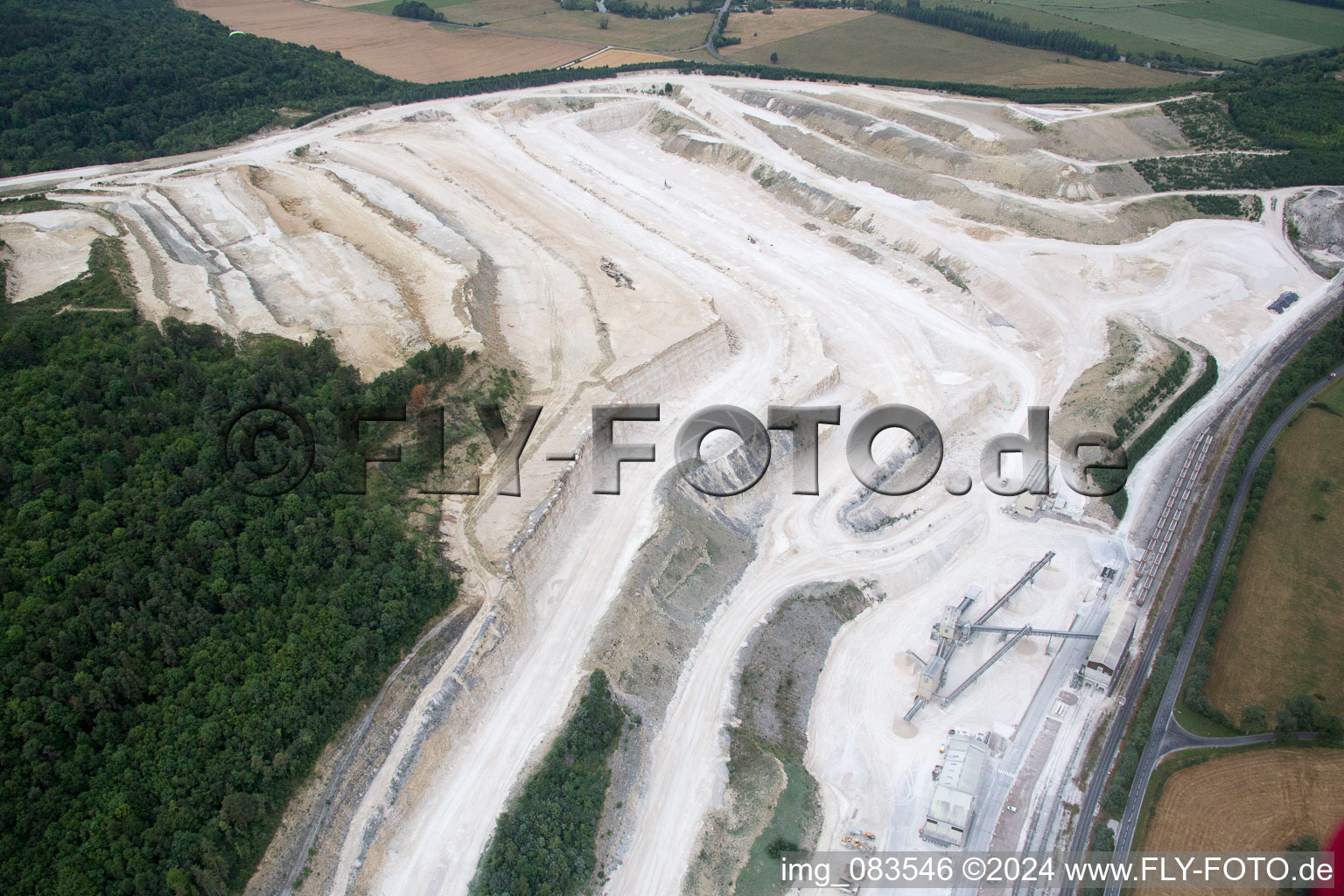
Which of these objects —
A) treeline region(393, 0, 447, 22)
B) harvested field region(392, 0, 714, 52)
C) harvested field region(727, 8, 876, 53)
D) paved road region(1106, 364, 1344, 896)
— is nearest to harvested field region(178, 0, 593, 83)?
treeline region(393, 0, 447, 22)

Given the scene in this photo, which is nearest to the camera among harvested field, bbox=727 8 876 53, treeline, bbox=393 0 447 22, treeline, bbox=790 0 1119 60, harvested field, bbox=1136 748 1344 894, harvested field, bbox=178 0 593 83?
harvested field, bbox=1136 748 1344 894

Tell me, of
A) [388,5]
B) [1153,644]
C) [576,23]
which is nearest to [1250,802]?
[1153,644]

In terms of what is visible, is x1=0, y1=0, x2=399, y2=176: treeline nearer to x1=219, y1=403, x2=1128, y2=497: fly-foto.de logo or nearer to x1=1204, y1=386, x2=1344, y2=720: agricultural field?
x1=219, y1=403, x2=1128, y2=497: fly-foto.de logo

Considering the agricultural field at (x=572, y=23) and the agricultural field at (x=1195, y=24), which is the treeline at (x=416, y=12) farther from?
the agricultural field at (x=1195, y=24)

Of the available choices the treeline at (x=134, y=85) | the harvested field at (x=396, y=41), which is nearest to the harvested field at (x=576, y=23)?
the harvested field at (x=396, y=41)

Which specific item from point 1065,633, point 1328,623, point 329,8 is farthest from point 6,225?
point 329,8

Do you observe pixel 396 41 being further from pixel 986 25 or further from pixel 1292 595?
A: pixel 1292 595
